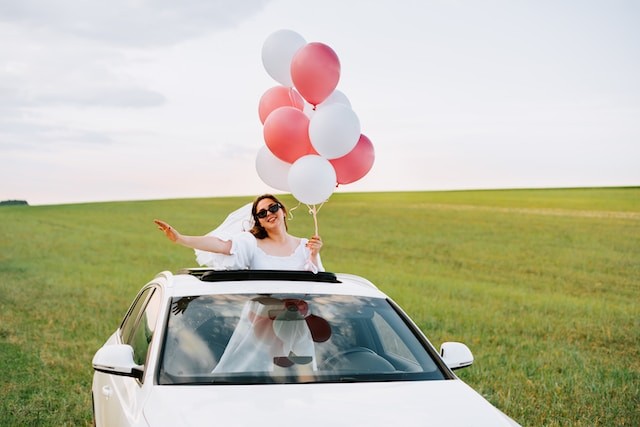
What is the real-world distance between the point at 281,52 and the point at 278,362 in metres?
4.26

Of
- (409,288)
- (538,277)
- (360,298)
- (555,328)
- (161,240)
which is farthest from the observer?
(161,240)

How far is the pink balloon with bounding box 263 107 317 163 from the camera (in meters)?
6.98

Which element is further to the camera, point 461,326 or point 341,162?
point 461,326

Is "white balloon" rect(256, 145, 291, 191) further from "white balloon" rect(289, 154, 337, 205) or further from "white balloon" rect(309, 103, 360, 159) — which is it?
"white balloon" rect(309, 103, 360, 159)

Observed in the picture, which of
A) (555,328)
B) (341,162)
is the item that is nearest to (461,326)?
(555,328)

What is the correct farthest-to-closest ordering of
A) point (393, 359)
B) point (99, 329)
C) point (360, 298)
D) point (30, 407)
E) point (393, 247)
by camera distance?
1. point (393, 247)
2. point (99, 329)
3. point (30, 407)
4. point (360, 298)
5. point (393, 359)

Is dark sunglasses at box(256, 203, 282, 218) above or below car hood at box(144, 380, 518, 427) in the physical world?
above

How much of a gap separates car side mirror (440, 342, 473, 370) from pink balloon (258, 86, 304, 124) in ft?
11.9

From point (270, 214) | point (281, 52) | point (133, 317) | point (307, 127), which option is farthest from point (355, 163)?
point (133, 317)

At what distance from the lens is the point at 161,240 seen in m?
37.3

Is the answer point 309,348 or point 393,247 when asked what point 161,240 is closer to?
point 393,247

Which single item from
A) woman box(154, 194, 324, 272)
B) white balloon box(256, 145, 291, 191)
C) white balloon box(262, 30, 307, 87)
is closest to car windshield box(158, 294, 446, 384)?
A: woman box(154, 194, 324, 272)

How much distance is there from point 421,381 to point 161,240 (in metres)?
33.9

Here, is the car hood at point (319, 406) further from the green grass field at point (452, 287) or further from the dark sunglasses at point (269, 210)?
the green grass field at point (452, 287)
